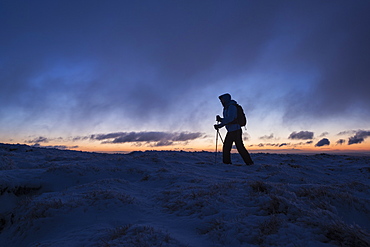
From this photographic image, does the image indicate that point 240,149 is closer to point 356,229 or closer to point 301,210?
point 301,210

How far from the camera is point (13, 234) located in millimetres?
3396

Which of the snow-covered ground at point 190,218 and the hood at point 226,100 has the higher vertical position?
the hood at point 226,100

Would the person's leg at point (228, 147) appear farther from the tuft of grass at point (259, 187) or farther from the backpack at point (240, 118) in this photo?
the tuft of grass at point (259, 187)

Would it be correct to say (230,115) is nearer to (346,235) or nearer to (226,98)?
(226,98)

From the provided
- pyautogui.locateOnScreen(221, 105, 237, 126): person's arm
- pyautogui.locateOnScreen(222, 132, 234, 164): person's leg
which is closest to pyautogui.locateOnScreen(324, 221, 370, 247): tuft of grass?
pyautogui.locateOnScreen(222, 132, 234, 164): person's leg

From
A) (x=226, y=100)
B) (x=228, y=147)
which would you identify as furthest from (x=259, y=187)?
(x=226, y=100)

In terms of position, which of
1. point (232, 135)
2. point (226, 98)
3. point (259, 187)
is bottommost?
point (259, 187)

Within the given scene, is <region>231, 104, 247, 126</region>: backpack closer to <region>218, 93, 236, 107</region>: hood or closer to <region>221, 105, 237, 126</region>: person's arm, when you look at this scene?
<region>221, 105, 237, 126</region>: person's arm

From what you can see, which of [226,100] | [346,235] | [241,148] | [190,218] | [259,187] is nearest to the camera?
[346,235]

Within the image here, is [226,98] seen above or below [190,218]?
above

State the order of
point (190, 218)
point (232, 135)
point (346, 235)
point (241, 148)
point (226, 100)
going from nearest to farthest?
point (346, 235) → point (190, 218) → point (241, 148) → point (232, 135) → point (226, 100)

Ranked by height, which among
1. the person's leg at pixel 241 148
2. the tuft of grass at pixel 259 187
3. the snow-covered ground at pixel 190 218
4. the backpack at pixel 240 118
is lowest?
the snow-covered ground at pixel 190 218

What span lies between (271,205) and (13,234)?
164 inches

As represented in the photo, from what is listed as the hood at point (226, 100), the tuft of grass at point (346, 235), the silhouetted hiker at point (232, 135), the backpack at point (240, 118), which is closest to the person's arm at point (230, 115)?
the silhouetted hiker at point (232, 135)
